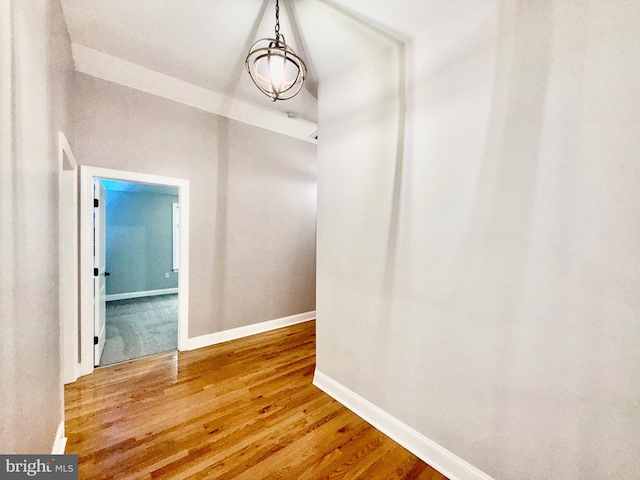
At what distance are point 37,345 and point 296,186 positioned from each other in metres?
3.29

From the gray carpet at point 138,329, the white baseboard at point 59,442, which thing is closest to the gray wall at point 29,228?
the white baseboard at point 59,442

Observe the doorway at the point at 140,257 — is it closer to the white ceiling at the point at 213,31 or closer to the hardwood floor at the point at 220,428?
the hardwood floor at the point at 220,428

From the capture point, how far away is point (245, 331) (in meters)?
3.60

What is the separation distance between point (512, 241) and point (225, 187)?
3107 mm

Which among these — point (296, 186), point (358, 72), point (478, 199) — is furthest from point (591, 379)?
point (296, 186)

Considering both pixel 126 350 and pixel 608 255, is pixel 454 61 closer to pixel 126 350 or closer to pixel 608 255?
pixel 608 255

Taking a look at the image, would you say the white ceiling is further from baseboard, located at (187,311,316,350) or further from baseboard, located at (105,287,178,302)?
baseboard, located at (105,287,178,302)

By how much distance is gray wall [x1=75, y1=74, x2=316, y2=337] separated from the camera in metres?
2.64

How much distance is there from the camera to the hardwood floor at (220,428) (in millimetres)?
1589

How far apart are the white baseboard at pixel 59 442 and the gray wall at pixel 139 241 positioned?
468 cm

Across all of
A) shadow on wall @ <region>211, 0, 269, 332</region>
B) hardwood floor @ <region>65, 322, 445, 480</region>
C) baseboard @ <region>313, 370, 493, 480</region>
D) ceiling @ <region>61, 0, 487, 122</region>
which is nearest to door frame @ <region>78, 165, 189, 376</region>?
hardwood floor @ <region>65, 322, 445, 480</region>

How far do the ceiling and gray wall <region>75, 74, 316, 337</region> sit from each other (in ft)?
1.84

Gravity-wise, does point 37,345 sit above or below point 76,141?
below

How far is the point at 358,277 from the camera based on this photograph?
216cm
